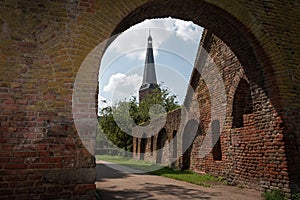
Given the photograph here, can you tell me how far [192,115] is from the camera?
474 inches

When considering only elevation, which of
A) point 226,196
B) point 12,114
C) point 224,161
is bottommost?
point 226,196

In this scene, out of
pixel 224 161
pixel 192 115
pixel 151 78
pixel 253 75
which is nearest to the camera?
pixel 253 75

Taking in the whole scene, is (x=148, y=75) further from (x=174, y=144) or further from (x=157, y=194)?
(x=157, y=194)

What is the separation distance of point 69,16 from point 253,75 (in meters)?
4.42

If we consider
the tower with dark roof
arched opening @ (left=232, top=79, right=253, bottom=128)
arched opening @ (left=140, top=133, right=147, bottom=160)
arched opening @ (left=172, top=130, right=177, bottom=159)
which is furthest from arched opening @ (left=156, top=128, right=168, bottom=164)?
the tower with dark roof

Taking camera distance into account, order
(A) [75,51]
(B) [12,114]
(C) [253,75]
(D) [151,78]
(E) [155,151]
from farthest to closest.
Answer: (D) [151,78] → (E) [155,151] → (C) [253,75] → (A) [75,51] → (B) [12,114]

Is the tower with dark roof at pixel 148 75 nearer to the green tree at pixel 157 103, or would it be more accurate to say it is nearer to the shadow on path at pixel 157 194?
the green tree at pixel 157 103

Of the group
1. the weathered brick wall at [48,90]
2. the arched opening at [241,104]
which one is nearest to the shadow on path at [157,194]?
the weathered brick wall at [48,90]

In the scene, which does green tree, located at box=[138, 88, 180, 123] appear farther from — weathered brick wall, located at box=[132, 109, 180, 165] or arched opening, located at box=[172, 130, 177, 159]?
arched opening, located at box=[172, 130, 177, 159]

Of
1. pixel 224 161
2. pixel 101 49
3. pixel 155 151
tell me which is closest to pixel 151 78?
pixel 155 151

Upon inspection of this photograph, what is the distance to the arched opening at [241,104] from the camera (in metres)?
8.29

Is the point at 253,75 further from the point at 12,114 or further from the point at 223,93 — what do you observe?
the point at 12,114

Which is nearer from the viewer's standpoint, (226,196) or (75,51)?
(75,51)

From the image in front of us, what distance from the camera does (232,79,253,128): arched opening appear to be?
8289mm
